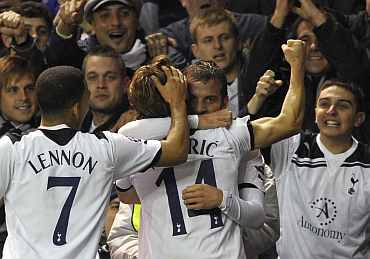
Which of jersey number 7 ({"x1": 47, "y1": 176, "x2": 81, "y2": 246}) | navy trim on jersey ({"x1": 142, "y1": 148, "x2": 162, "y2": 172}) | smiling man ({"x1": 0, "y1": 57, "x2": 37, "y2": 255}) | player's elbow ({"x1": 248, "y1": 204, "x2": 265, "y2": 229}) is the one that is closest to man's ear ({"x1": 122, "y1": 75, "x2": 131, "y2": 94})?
smiling man ({"x1": 0, "y1": 57, "x2": 37, "y2": 255})

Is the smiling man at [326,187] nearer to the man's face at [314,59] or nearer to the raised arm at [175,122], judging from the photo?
the man's face at [314,59]

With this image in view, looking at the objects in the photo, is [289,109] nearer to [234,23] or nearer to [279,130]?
[279,130]

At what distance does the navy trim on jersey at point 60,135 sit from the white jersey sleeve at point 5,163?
20 cm

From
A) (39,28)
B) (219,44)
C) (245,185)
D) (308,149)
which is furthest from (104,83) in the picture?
(245,185)

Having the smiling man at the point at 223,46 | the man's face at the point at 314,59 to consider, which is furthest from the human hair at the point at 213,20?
the man's face at the point at 314,59

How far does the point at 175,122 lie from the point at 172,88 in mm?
173

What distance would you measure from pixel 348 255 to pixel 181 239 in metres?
1.44

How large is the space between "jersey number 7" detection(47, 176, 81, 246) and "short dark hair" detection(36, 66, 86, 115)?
34 centimetres

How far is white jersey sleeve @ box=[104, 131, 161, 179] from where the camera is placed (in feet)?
16.7

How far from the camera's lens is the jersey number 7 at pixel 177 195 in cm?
523

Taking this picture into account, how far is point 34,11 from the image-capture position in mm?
8164

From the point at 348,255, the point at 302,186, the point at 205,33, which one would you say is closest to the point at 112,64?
the point at 205,33

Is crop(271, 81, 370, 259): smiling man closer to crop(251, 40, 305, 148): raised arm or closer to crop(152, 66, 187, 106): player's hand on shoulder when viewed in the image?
crop(251, 40, 305, 148): raised arm

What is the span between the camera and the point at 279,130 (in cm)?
545
